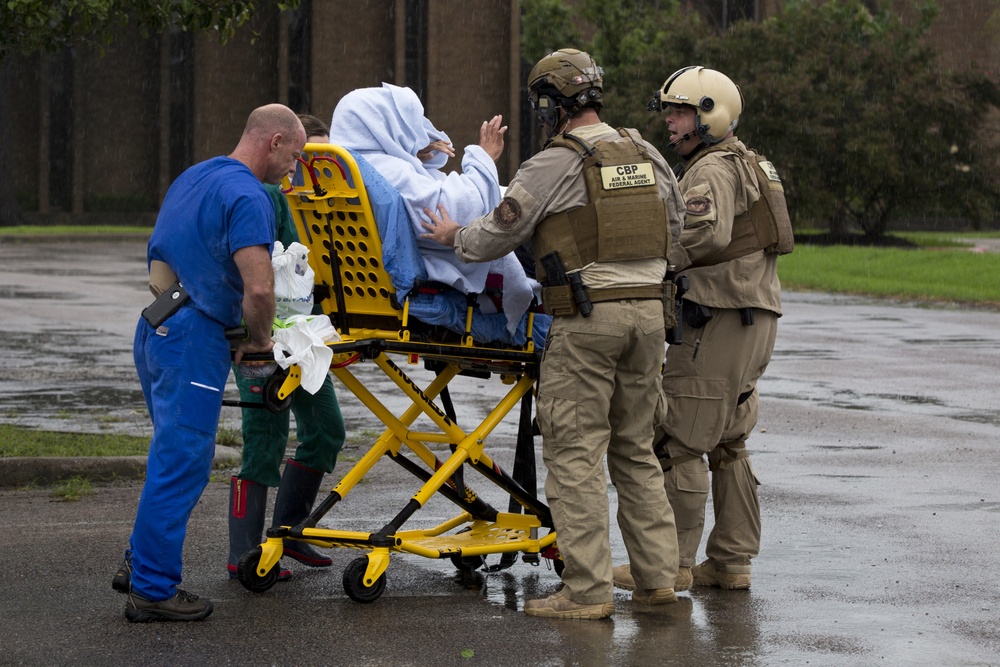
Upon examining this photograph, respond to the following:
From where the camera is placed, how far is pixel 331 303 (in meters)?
6.23

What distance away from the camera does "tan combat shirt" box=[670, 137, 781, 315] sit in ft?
19.8

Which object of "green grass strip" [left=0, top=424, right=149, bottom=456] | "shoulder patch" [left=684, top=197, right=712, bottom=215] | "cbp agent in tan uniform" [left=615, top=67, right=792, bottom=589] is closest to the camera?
"shoulder patch" [left=684, top=197, right=712, bottom=215]

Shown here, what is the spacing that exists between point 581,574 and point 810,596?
105 cm

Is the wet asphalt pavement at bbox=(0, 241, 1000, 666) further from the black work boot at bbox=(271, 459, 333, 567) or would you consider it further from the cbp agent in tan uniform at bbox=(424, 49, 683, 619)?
the cbp agent in tan uniform at bbox=(424, 49, 683, 619)

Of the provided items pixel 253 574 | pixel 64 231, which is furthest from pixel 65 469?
pixel 64 231

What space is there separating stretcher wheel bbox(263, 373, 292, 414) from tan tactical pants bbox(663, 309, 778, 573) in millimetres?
1555

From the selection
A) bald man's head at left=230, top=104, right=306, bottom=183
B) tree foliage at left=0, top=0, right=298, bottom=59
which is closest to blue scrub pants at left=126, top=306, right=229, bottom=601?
bald man's head at left=230, top=104, right=306, bottom=183

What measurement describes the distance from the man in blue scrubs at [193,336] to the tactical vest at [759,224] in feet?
5.92

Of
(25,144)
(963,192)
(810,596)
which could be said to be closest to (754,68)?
(963,192)

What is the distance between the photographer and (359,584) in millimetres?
5953

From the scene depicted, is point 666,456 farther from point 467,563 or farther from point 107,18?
point 107,18

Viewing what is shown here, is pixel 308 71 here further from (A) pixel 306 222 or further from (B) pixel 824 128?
(A) pixel 306 222

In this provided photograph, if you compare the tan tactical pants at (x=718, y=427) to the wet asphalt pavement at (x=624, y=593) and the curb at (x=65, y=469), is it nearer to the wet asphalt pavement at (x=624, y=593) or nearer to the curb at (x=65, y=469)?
the wet asphalt pavement at (x=624, y=593)

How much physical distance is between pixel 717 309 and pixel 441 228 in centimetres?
121
